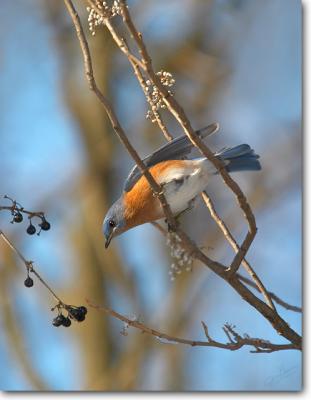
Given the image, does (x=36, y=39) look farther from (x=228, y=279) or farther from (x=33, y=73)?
(x=228, y=279)

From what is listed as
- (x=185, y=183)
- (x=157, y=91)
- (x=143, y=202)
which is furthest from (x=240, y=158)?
(x=157, y=91)

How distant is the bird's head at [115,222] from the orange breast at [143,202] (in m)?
0.02

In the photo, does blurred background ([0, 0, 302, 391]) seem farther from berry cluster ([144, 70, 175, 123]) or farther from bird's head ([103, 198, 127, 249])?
berry cluster ([144, 70, 175, 123])

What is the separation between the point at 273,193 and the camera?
3.02 metres

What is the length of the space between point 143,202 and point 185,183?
0.55ft

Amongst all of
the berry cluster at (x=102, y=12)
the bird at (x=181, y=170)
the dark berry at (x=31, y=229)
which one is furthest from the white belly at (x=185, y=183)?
the berry cluster at (x=102, y=12)

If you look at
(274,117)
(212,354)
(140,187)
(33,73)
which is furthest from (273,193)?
(33,73)

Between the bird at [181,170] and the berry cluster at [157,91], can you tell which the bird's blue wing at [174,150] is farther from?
the berry cluster at [157,91]

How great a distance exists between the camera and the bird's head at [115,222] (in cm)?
225

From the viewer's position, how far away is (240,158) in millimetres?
2014

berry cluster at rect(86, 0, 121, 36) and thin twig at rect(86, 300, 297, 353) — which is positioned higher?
berry cluster at rect(86, 0, 121, 36)

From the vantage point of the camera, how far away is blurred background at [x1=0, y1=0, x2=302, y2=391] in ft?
8.92

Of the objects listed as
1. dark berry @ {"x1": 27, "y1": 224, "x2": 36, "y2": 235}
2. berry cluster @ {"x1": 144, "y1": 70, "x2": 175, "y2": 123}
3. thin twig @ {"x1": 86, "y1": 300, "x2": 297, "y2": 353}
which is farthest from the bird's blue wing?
thin twig @ {"x1": 86, "y1": 300, "x2": 297, "y2": 353}

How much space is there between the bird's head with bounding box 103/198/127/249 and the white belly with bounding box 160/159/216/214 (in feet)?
0.88
